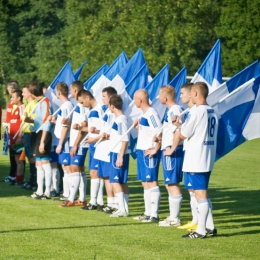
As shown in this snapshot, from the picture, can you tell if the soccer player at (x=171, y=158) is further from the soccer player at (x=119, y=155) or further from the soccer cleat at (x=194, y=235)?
the soccer cleat at (x=194, y=235)

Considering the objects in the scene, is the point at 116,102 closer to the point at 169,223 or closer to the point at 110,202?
the point at 110,202

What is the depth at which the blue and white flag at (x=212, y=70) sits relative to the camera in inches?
527

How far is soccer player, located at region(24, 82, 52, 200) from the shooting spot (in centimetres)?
1584

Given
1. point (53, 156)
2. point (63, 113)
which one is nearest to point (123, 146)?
point (63, 113)

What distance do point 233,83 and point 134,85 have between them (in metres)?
2.74

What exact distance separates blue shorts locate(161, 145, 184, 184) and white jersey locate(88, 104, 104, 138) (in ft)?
6.92

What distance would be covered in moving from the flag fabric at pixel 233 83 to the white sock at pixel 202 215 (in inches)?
74.9

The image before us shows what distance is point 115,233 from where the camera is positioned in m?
11.7

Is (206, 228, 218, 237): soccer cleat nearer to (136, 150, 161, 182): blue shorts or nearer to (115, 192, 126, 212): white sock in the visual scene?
(136, 150, 161, 182): blue shorts

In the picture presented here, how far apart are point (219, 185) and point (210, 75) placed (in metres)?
6.01

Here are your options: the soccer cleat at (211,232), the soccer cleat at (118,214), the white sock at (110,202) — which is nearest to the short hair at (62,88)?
the white sock at (110,202)

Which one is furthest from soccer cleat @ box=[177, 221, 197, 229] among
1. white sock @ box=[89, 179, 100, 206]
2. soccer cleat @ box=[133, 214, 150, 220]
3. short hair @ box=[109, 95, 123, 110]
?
white sock @ box=[89, 179, 100, 206]

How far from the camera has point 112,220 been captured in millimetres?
13148

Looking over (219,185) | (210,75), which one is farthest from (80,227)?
(219,185)
